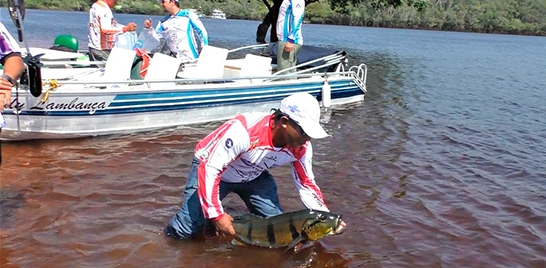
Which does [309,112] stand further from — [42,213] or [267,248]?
[42,213]

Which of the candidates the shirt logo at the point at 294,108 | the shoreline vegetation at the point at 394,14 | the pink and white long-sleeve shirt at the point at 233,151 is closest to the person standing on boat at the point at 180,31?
the pink and white long-sleeve shirt at the point at 233,151

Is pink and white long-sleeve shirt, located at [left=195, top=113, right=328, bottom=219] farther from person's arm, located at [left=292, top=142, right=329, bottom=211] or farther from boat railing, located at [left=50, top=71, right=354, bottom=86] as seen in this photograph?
boat railing, located at [left=50, top=71, right=354, bottom=86]

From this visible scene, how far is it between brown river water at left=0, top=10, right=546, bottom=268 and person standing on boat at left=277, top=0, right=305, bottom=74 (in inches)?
62.1

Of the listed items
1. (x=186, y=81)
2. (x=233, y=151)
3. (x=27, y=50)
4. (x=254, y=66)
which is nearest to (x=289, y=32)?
(x=254, y=66)

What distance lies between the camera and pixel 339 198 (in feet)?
23.7

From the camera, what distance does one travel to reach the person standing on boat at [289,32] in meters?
11.3

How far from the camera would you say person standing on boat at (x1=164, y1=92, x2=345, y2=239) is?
4.14m

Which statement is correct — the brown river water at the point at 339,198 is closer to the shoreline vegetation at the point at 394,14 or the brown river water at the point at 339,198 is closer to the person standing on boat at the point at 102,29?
the person standing on boat at the point at 102,29

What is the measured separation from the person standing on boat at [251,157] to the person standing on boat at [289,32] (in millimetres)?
6870

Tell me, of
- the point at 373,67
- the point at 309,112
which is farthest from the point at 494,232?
the point at 373,67

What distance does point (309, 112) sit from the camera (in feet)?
13.3

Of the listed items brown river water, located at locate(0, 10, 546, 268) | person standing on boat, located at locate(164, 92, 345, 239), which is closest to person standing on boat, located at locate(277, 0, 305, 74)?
→ brown river water, located at locate(0, 10, 546, 268)

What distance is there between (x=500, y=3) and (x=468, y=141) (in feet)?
471

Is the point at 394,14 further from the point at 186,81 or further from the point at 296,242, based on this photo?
the point at 296,242
